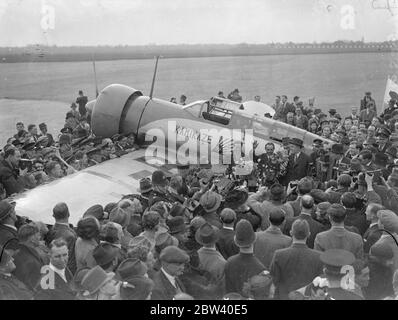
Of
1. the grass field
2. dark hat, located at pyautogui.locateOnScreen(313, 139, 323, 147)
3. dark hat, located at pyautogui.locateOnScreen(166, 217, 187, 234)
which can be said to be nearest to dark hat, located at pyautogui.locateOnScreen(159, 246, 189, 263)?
dark hat, located at pyautogui.locateOnScreen(166, 217, 187, 234)

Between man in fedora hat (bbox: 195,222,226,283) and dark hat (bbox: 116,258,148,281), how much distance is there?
804 mm

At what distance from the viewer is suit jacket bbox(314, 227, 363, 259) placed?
490 centimetres

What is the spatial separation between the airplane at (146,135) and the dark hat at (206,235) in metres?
3.77

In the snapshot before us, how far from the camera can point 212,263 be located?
14.9ft

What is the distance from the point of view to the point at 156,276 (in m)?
4.05

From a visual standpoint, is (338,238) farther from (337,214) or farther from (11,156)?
(11,156)

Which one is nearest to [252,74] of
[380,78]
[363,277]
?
[380,78]

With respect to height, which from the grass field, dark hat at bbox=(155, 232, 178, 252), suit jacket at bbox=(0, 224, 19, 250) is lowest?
the grass field

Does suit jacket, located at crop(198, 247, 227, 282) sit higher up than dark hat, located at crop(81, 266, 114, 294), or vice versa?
dark hat, located at crop(81, 266, 114, 294)

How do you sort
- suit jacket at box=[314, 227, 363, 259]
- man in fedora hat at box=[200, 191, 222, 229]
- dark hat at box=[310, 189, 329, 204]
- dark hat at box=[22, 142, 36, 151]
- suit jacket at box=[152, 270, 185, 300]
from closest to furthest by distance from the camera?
suit jacket at box=[152, 270, 185, 300]
suit jacket at box=[314, 227, 363, 259]
man in fedora hat at box=[200, 191, 222, 229]
dark hat at box=[310, 189, 329, 204]
dark hat at box=[22, 142, 36, 151]

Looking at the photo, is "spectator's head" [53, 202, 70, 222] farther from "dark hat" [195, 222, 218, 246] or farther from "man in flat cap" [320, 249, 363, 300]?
"man in flat cap" [320, 249, 363, 300]

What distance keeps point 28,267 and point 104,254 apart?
2.66 feet

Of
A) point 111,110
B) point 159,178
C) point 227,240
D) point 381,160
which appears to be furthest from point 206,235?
point 111,110
